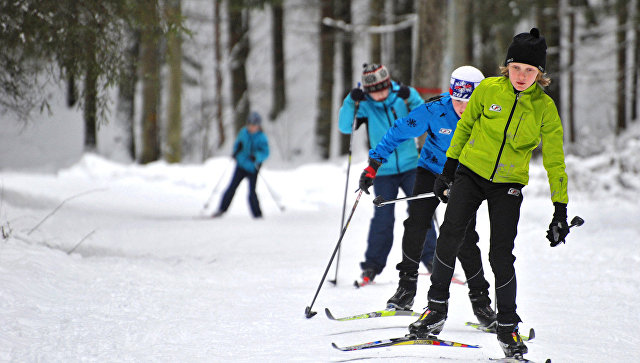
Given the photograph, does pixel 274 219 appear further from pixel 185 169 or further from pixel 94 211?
pixel 185 169

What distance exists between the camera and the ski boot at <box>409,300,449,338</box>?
373cm

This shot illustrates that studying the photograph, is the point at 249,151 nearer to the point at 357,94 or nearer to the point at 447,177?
the point at 357,94

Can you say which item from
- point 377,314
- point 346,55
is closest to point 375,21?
point 346,55

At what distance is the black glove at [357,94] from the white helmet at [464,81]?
68.3 inches

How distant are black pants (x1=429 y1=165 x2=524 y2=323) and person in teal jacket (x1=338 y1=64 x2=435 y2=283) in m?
2.11

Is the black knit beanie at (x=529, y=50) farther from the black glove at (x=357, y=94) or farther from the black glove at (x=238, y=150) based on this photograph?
the black glove at (x=238, y=150)

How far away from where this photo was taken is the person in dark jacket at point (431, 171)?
433 centimetres

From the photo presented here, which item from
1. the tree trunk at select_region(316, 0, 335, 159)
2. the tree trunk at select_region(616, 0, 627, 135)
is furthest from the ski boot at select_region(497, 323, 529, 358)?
the tree trunk at select_region(616, 0, 627, 135)

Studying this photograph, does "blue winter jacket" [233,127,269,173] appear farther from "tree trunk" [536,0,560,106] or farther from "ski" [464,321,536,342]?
"tree trunk" [536,0,560,106]

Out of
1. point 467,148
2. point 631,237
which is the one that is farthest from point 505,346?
point 631,237

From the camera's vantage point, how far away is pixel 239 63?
24297 millimetres

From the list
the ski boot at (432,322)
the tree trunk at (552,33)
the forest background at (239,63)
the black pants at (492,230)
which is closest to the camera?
the black pants at (492,230)

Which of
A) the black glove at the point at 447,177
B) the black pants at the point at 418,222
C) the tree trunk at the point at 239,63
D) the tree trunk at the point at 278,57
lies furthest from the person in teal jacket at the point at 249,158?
the tree trunk at the point at 239,63

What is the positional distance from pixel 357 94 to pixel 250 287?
208 cm
